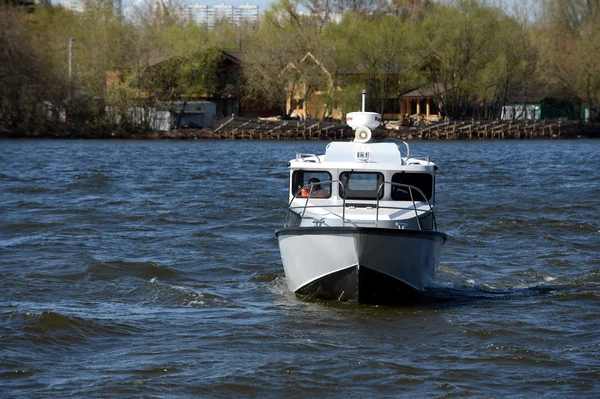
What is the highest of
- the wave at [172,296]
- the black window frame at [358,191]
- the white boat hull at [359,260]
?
the black window frame at [358,191]

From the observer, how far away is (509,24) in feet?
273

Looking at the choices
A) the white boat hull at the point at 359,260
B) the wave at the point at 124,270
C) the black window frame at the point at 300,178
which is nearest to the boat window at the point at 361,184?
the black window frame at the point at 300,178

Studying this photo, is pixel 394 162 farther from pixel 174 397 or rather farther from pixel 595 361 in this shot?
pixel 174 397

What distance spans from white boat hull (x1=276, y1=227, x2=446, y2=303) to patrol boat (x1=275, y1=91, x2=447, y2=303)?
1 centimetres

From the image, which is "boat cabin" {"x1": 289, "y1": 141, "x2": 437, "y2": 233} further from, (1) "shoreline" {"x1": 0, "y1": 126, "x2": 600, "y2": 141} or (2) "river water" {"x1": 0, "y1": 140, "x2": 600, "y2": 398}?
(1) "shoreline" {"x1": 0, "y1": 126, "x2": 600, "y2": 141}

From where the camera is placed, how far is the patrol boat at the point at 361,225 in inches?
592

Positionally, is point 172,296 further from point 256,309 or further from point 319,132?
point 319,132

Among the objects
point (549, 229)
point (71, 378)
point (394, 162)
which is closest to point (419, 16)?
point (549, 229)

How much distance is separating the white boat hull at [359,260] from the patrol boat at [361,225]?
0.05 ft

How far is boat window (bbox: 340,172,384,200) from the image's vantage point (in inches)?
658

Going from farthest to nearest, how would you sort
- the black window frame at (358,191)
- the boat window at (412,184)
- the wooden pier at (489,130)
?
the wooden pier at (489,130) < the boat window at (412,184) < the black window frame at (358,191)

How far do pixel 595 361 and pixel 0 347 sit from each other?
25.4ft

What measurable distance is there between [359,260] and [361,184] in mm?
2122

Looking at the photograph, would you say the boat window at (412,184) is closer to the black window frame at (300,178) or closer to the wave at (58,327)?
the black window frame at (300,178)
